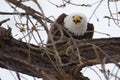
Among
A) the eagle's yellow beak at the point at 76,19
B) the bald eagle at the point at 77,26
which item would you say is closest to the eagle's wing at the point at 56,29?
the bald eagle at the point at 77,26

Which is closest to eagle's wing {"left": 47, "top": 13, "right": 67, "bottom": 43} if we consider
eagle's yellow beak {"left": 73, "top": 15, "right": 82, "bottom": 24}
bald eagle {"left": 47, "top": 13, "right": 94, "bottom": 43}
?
bald eagle {"left": 47, "top": 13, "right": 94, "bottom": 43}

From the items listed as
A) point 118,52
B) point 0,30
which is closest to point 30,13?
point 0,30

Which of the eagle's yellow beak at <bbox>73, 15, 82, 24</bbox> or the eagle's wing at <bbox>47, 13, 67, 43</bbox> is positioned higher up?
the eagle's wing at <bbox>47, 13, 67, 43</bbox>

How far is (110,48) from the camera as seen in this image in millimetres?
2236

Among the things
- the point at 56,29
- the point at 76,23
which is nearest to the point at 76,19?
the point at 76,23

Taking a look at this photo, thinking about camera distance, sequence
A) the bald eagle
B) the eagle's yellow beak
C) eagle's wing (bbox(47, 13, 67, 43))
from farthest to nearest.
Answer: the eagle's yellow beak, the bald eagle, eagle's wing (bbox(47, 13, 67, 43))

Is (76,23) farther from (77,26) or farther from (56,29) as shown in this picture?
(56,29)

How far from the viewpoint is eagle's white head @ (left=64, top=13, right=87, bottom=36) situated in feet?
11.6

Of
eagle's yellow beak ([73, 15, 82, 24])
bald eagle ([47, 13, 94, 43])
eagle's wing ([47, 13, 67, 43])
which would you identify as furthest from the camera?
eagle's yellow beak ([73, 15, 82, 24])

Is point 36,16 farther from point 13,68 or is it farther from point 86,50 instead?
point 86,50

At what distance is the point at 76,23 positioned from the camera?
3.63m

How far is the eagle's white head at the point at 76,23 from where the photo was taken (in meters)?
3.54

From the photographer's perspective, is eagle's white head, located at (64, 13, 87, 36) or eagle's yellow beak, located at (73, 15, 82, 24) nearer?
eagle's white head, located at (64, 13, 87, 36)

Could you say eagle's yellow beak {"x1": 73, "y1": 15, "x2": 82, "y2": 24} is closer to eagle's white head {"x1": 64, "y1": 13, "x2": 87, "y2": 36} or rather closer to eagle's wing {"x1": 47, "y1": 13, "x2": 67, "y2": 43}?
eagle's white head {"x1": 64, "y1": 13, "x2": 87, "y2": 36}
